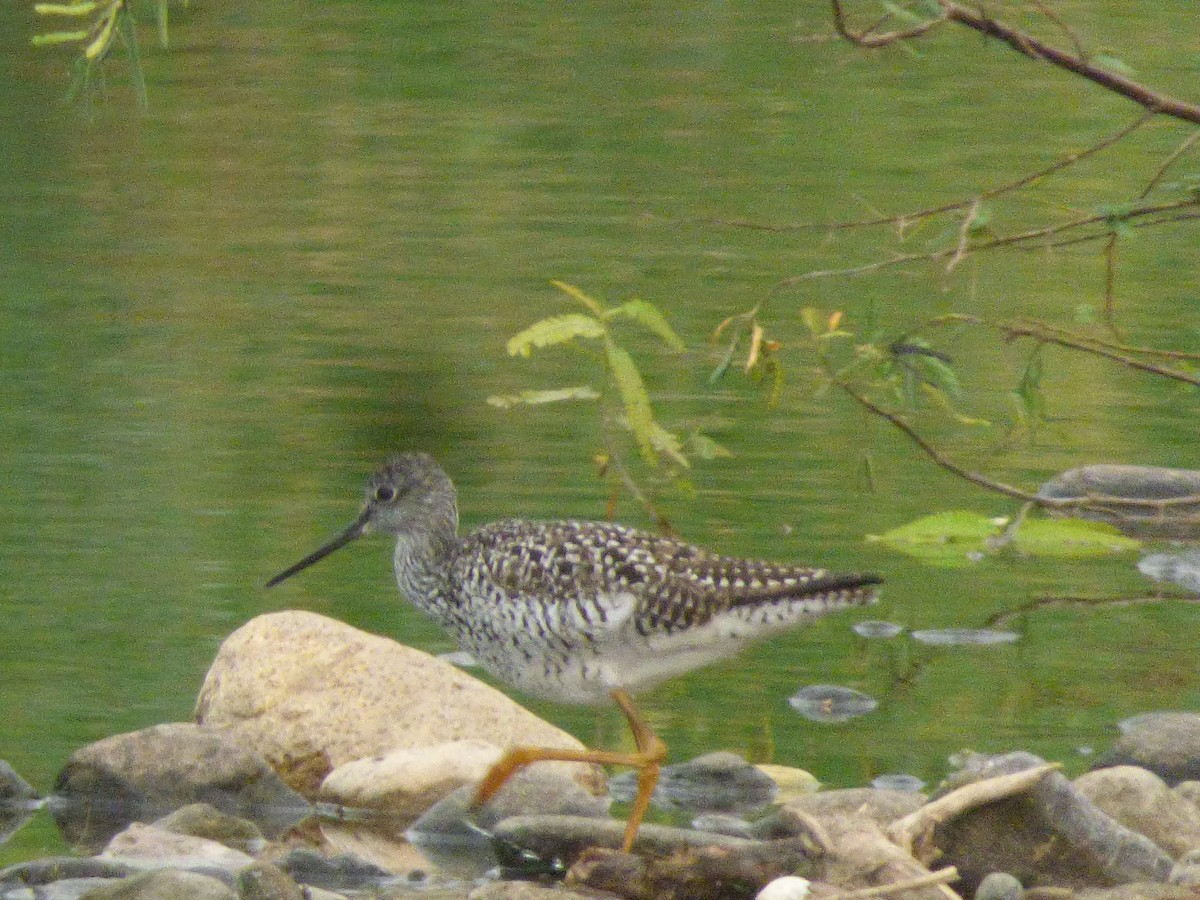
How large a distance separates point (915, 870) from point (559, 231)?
9657 mm

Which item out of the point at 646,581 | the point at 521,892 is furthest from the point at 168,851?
the point at 646,581

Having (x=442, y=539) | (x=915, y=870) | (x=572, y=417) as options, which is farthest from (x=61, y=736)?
(x=572, y=417)

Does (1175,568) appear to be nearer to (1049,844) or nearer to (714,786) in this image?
(714,786)

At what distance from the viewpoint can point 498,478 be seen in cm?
1026

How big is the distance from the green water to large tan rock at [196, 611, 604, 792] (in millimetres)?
445

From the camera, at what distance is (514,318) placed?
519 inches

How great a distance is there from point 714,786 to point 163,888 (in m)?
2.11

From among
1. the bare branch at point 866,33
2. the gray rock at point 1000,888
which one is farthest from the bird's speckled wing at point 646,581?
the bare branch at point 866,33

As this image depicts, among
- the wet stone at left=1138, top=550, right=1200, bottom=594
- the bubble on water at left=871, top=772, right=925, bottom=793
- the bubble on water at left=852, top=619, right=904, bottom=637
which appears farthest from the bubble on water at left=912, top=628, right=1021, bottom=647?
Result: the bubble on water at left=871, top=772, right=925, bottom=793

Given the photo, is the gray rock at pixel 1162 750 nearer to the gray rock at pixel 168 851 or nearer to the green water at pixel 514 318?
the green water at pixel 514 318

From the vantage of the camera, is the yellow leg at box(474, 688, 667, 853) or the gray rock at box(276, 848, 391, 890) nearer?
the gray rock at box(276, 848, 391, 890)

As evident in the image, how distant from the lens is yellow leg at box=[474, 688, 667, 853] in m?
6.82

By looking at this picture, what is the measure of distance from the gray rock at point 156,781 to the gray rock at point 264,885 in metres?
1.12

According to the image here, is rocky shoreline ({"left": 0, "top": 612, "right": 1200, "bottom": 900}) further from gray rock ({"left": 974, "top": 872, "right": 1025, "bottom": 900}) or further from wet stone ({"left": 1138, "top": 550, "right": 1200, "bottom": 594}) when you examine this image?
wet stone ({"left": 1138, "top": 550, "right": 1200, "bottom": 594})
